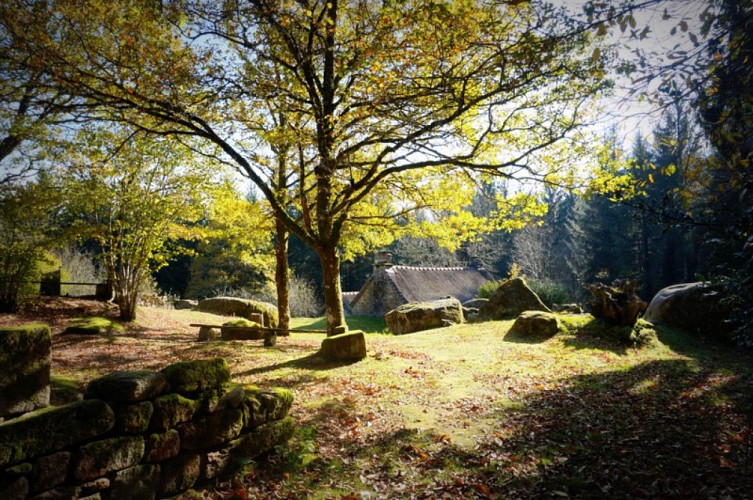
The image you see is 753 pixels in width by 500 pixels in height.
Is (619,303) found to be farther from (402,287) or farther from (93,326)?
(402,287)

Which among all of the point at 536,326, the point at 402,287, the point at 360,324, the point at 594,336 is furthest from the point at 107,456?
the point at 402,287

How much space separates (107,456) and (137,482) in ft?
1.23

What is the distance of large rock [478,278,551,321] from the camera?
15266 millimetres

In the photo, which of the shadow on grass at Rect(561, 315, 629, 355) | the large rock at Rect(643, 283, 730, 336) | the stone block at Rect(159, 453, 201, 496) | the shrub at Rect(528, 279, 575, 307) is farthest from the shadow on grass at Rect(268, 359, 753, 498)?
the shrub at Rect(528, 279, 575, 307)

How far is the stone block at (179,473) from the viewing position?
3609mm

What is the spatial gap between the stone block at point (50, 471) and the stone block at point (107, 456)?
82 millimetres

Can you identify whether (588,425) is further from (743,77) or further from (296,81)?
(296,81)

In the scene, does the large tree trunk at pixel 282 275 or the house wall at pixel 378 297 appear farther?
the house wall at pixel 378 297

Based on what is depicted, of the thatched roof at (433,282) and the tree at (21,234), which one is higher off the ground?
the tree at (21,234)

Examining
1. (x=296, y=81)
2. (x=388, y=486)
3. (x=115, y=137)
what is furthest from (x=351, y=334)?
(x=115, y=137)

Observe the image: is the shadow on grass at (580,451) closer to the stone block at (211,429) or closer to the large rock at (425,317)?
the stone block at (211,429)

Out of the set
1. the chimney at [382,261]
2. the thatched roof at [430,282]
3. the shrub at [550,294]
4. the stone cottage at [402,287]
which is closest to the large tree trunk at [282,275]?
the stone cottage at [402,287]

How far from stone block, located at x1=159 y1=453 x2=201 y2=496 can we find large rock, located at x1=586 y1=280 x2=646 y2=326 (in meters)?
10.6

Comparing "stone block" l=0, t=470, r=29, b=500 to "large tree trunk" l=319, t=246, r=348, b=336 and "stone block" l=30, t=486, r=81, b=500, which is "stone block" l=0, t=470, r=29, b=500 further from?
"large tree trunk" l=319, t=246, r=348, b=336
